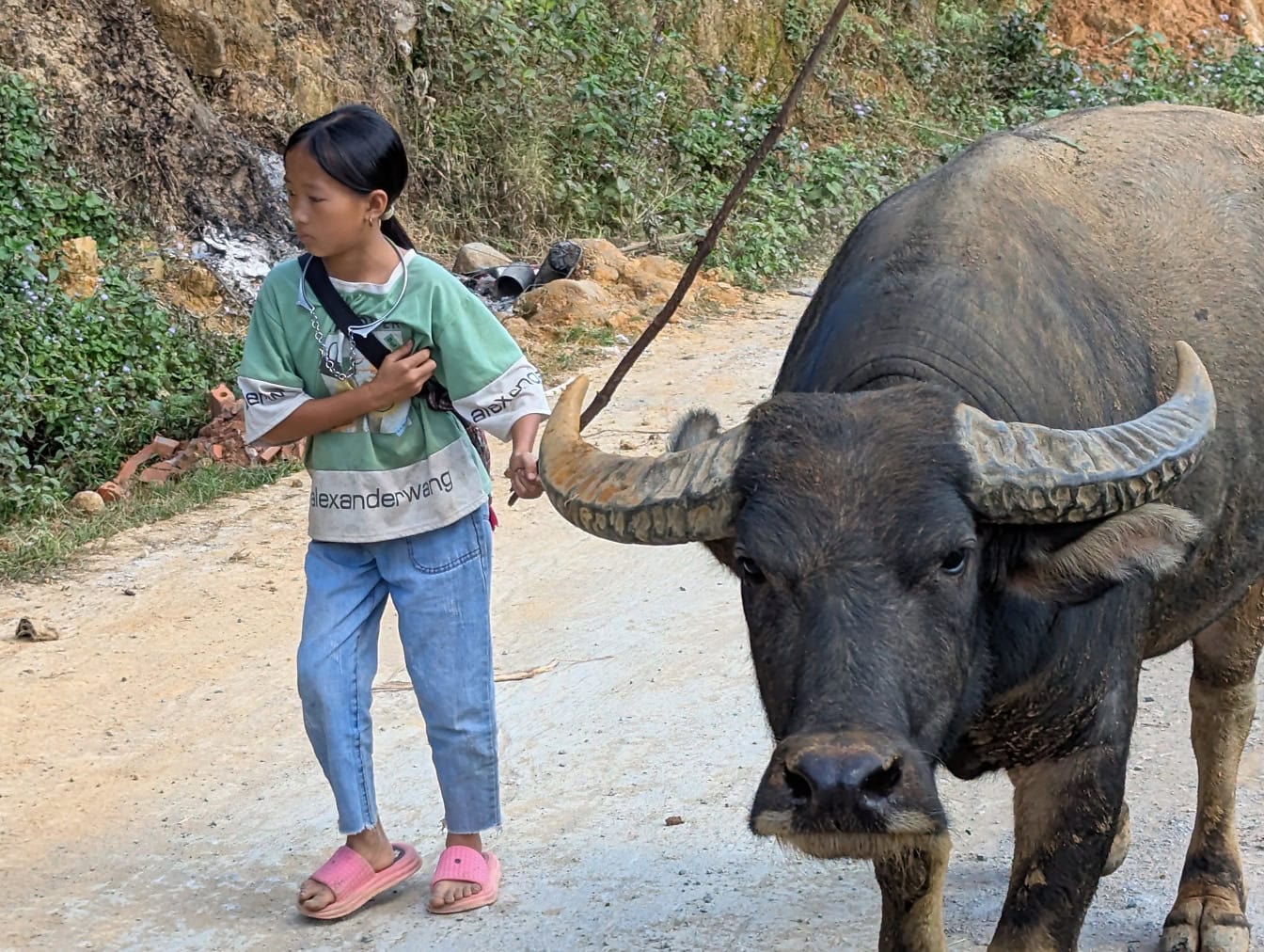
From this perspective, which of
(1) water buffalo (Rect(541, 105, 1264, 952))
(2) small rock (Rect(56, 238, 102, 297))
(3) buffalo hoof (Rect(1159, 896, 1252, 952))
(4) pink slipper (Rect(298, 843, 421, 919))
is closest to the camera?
(1) water buffalo (Rect(541, 105, 1264, 952))

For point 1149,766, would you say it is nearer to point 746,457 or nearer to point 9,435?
point 746,457

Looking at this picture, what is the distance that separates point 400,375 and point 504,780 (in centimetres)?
150

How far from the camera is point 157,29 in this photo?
971 centimetres

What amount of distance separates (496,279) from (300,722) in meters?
5.45

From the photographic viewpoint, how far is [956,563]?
279cm

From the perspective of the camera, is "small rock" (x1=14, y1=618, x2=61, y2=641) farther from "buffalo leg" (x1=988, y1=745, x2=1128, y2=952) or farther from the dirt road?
"buffalo leg" (x1=988, y1=745, x2=1128, y2=952)

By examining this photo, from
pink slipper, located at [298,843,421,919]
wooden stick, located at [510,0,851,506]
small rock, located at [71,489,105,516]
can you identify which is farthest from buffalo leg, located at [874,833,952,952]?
small rock, located at [71,489,105,516]

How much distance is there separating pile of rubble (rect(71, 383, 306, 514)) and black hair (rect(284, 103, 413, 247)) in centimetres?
392

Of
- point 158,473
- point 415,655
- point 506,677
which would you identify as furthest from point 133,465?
point 415,655

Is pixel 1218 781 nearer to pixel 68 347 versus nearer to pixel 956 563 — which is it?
pixel 956 563

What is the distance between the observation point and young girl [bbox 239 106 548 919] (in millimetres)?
3510

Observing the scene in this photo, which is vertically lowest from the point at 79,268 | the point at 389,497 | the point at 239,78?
the point at 79,268

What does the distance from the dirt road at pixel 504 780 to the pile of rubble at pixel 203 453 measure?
868 millimetres

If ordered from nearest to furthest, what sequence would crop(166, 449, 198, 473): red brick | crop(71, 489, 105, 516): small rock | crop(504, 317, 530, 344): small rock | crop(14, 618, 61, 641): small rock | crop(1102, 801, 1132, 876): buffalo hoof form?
crop(1102, 801, 1132, 876): buffalo hoof → crop(14, 618, 61, 641): small rock → crop(71, 489, 105, 516): small rock → crop(166, 449, 198, 473): red brick → crop(504, 317, 530, 344): small rock
